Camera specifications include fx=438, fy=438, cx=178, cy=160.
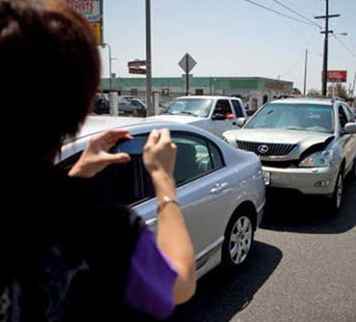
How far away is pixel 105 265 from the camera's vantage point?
39.2 inches

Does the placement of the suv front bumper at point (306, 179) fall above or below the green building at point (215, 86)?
below

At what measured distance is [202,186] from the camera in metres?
3.43

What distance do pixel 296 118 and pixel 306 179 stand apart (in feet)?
5.97

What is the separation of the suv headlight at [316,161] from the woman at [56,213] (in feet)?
16.7

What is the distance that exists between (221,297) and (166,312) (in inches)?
105

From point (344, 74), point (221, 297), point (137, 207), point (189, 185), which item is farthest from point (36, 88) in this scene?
point (344, 74)

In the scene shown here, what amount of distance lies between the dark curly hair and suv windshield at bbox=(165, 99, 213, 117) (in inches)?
449

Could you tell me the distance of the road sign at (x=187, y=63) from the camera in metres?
14.9

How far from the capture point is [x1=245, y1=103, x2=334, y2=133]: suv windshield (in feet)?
22.9

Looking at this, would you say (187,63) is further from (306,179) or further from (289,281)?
(289,281)

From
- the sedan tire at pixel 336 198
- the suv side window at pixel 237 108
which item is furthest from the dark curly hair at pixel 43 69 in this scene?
the suv side window at pixel 237 108

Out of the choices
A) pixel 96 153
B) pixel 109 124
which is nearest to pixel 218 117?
pixel 109 124

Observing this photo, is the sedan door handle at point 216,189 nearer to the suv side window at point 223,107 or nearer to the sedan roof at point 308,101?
the sedan roof at point 308,101

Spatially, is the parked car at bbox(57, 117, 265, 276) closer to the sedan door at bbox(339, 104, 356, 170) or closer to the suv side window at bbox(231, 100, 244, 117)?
the sedan door at bbox(339, 104, 356, 170)
